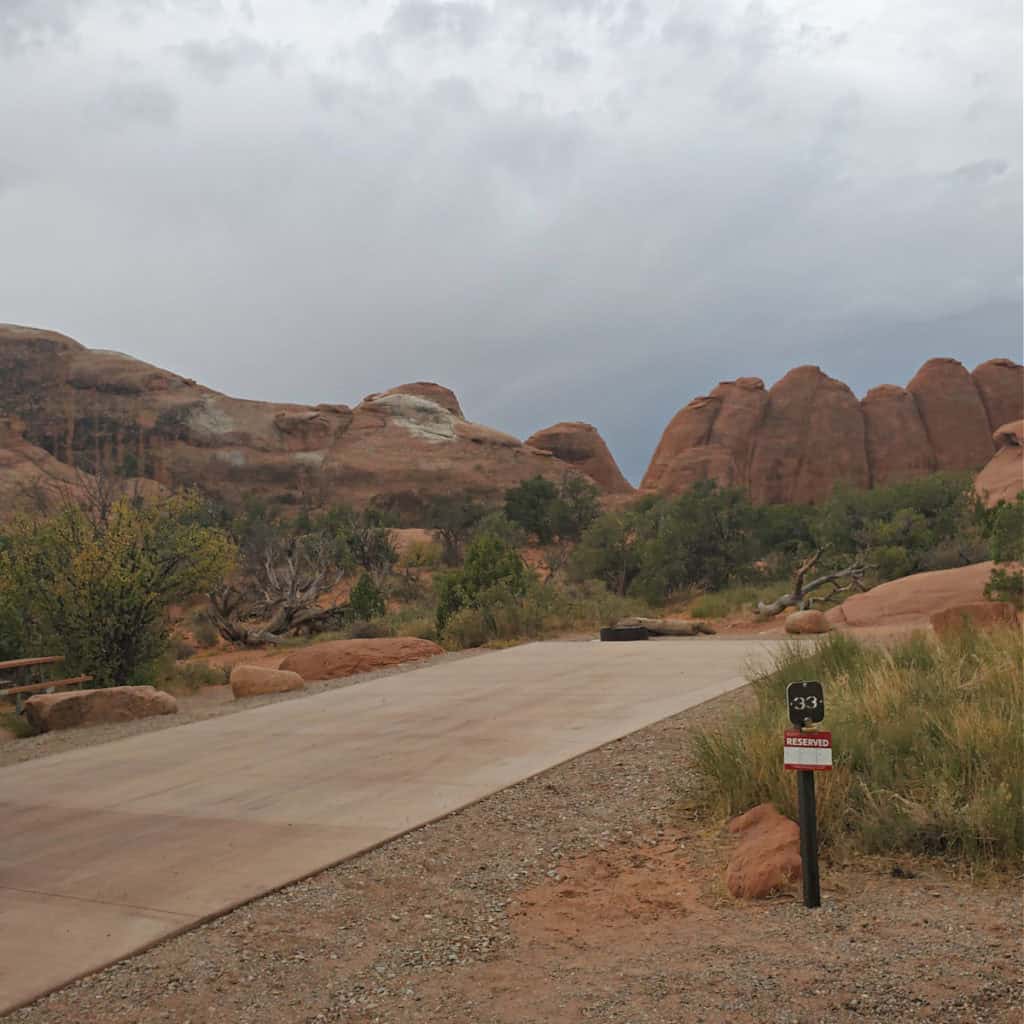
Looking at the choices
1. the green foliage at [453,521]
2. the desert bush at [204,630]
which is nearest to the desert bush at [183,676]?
the desert bush at [204,630]

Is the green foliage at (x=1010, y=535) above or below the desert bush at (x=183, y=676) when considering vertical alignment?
above

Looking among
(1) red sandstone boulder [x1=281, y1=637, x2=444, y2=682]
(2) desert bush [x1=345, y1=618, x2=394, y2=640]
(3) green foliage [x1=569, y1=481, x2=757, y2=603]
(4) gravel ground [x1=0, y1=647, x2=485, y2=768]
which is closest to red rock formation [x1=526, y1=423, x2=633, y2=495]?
(3) green foliage [x1=569, y1=481, x2=757, y2=603]

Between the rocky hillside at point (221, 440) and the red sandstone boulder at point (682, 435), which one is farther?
the red sandstone boulder at point (682, 435)

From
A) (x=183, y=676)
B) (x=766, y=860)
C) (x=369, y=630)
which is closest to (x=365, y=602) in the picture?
(x=369, y=630)

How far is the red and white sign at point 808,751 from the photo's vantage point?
16.3 ft

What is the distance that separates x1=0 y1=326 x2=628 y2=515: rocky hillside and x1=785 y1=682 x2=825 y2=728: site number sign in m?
62.6

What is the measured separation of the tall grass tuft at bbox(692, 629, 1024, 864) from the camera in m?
5.79

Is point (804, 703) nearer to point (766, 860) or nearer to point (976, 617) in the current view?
point (766, 860)

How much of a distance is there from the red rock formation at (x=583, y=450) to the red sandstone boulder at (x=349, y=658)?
2620 inches

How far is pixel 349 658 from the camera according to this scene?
1678 cm

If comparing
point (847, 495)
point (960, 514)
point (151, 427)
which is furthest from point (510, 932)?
point (151, 427)

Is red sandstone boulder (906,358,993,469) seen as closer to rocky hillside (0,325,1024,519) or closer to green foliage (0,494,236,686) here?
rocky hillside (0,325,1024,519)

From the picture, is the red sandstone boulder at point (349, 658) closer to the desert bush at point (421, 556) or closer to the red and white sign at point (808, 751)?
the red and white sign at point (808, 751)

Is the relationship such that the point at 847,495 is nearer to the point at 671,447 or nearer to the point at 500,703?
the point at 500,703
